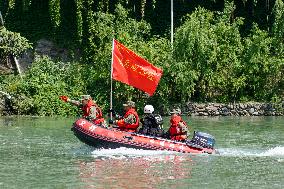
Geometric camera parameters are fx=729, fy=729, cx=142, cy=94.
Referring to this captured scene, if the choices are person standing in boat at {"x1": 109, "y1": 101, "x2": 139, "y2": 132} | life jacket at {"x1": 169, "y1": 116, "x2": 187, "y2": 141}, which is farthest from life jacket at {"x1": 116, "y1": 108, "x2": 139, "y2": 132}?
life jacket at {"x1": 169, "y1": 116, "x2": 187, "y2": 141}

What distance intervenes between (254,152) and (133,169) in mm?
5062

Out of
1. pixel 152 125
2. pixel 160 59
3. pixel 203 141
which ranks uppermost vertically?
pixel 160 59

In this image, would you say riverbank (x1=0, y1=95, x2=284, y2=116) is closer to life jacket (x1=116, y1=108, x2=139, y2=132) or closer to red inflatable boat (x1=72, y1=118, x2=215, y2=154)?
life jacket (x1=116, y1=108, x2=139, y2=132)

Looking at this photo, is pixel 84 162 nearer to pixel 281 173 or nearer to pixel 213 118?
pixel 281 173

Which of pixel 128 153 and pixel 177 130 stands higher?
pixel 177 130

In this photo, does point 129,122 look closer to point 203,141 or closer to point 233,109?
point 203,141

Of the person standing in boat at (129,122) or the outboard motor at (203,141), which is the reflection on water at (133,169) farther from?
the person standing in boat at (129,122)

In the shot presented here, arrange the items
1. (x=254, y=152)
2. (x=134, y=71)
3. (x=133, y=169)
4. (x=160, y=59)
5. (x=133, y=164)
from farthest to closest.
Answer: (x=160, y=59)
(x=134, y=71)
(x=254, y=152)
(x=133, y=164)
(x=133, y=169)

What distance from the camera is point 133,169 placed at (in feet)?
59.1

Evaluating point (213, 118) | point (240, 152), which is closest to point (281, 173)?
point (240, 152)

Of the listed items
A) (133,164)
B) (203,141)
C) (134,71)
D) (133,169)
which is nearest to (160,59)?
(134,71)

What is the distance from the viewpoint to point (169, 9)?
42875mm

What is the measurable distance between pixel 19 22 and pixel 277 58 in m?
14.5

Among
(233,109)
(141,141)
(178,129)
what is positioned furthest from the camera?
(233,109)
